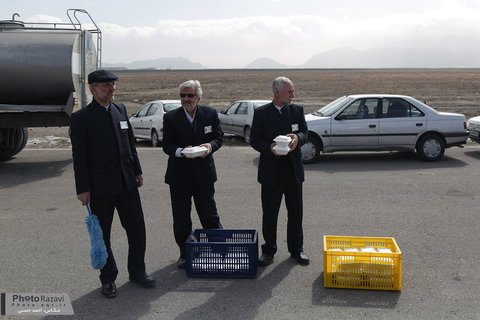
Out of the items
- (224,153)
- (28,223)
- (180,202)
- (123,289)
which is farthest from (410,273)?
(224,153)

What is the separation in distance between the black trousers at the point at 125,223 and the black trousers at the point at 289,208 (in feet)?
4.30

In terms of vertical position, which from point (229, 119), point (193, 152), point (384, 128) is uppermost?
point (193, 152)

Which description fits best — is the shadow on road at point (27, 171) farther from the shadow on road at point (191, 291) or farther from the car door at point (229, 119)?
the shadow on road at point (191, 291)

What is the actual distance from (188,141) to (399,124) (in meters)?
7.46

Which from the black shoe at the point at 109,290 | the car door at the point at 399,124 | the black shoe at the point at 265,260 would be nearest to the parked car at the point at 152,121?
the car door at the point at 399,124

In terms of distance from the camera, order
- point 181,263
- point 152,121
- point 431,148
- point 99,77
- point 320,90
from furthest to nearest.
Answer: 1. point 320,90
2. point 152,121
3. point 431,148
4. point 181,263
5. point 99,77

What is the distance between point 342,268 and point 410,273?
2.64 feet

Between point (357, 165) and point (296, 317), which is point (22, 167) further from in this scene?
point (296, 317)

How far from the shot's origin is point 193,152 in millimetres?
4652

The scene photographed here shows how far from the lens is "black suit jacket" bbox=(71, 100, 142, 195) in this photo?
13.9 feet

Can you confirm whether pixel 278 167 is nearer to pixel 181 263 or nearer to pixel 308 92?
pixel 181 263

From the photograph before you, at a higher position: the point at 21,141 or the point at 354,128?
the point at 354,128

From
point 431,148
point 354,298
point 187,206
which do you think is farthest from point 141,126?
point 354,298

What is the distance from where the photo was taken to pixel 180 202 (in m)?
5.02
